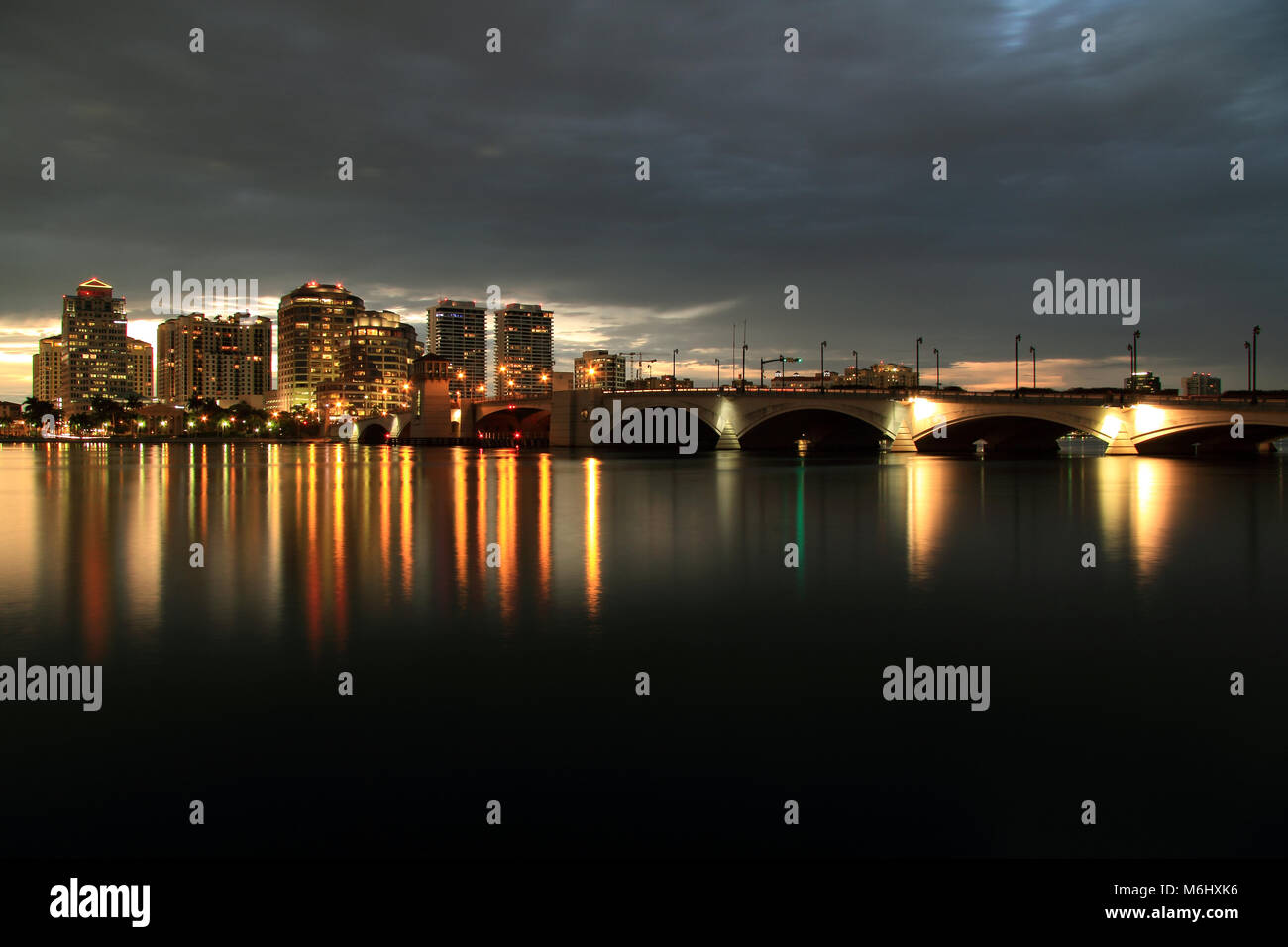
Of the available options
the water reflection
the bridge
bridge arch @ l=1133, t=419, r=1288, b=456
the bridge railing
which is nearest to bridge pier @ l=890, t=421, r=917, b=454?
the bridge

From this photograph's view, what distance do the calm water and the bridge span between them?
225 feet

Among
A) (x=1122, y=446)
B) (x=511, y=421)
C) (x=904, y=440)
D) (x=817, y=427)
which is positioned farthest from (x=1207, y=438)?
(x=511, y=421)

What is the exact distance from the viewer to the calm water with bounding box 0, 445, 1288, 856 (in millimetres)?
6008

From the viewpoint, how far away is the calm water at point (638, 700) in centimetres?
601

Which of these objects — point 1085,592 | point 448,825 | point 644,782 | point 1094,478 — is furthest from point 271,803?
point 1094,478

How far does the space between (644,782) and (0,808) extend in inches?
186

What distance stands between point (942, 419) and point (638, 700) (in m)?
89.5

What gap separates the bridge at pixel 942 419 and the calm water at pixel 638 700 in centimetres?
6873

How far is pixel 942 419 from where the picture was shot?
91500 millimetres

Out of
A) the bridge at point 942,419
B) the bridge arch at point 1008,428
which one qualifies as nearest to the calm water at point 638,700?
the bridge at point 942,419

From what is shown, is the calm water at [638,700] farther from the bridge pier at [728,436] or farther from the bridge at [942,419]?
the bridge pier at [728,436]

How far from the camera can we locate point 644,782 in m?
6.54

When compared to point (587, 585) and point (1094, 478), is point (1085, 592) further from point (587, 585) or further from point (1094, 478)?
point (1094, 478)
